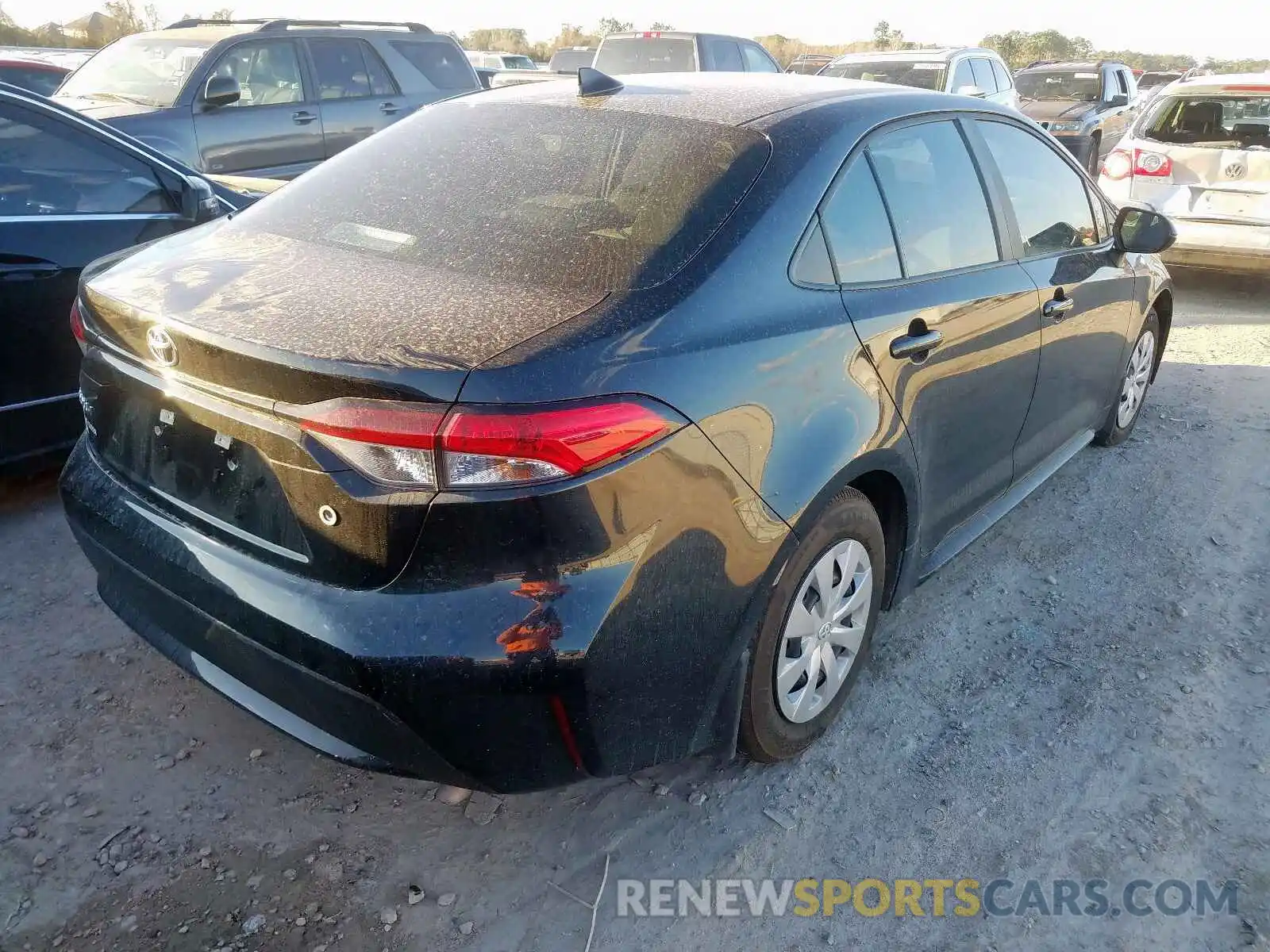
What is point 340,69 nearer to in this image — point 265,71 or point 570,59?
point 265,71

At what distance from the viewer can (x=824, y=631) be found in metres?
2.60

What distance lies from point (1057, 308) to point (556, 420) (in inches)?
90.7

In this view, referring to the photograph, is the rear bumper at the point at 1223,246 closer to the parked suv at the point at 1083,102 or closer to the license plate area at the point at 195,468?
the parked suv at the point at 1083,102

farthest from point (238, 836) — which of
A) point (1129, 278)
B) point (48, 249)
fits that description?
point (1129, 278)

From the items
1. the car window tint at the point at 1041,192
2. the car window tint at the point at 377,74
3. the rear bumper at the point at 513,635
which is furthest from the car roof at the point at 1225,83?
the rear bumper at the point at 513,635

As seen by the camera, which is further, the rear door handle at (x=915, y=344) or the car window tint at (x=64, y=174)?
the car window tint at (x=64, y=174)

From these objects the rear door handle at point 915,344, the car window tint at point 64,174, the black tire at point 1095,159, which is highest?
the car window tint at point 64,174

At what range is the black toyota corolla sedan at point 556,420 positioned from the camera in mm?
1857

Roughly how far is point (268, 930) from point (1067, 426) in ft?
10.7

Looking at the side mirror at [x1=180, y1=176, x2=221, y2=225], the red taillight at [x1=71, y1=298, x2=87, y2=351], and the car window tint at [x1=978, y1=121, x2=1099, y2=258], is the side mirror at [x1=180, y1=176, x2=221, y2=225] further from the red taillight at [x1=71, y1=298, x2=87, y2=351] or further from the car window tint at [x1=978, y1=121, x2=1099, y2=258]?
the car window tint at [x1=978, y1=121, x2=1099, y2=258]

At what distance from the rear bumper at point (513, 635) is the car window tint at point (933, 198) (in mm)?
1059

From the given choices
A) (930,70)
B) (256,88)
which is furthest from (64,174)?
(930,70)

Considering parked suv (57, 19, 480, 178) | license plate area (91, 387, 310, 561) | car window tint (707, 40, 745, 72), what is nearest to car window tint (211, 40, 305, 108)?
parked suv (57, 19, 480, 178)

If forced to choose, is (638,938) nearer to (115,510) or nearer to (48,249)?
(115,510)
